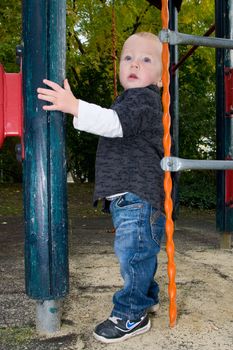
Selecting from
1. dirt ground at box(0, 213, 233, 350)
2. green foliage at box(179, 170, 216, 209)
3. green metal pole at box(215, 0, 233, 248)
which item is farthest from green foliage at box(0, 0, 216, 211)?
dirt ground at box(0, 213, 233, 350)

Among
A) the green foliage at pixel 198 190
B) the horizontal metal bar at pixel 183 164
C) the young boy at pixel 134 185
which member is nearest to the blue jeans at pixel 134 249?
Result: the young boy at pixel 134 185

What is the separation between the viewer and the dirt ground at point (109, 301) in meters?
1.60

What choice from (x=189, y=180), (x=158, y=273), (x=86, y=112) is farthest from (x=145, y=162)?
(x=189, y=180)

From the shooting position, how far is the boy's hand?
61.0 inches

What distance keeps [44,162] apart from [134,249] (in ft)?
1.42

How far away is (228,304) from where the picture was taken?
1999 millimetres

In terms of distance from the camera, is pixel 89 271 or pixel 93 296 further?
pixel 89 271

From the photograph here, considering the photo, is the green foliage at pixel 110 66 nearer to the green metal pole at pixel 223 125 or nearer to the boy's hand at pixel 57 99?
the green metal pole at pixel 223 125

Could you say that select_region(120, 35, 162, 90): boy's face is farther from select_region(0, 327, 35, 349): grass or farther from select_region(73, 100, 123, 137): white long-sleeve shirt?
select_region(0, 327, 35, 349): grass

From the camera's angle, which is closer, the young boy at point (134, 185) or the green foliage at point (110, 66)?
the young boy at point (134, 185)

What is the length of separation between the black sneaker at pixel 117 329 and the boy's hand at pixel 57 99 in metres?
0.72

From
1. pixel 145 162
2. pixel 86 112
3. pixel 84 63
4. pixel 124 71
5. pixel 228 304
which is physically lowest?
pixel 228 304

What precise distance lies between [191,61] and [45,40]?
8650mm

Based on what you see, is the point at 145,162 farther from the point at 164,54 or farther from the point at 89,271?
the point at 89,271
